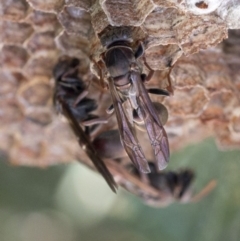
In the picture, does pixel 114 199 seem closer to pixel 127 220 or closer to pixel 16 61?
pixel 127 220

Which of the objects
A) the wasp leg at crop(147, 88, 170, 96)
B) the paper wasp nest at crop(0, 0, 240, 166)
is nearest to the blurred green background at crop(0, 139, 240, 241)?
the paper wasp nest at crop(0, 0, 240, 166)

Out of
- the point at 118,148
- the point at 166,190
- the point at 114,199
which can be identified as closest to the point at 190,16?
the point at 118,148

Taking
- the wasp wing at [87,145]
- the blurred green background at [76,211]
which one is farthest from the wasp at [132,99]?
the blurred green background at [76,211]

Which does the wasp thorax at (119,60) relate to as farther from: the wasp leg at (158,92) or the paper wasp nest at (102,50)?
the wasp leg at (158,92)

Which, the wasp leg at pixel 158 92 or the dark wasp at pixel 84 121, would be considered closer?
the wasp leg at pixel 158 92

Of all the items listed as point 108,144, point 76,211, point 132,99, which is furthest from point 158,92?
point 76,211
